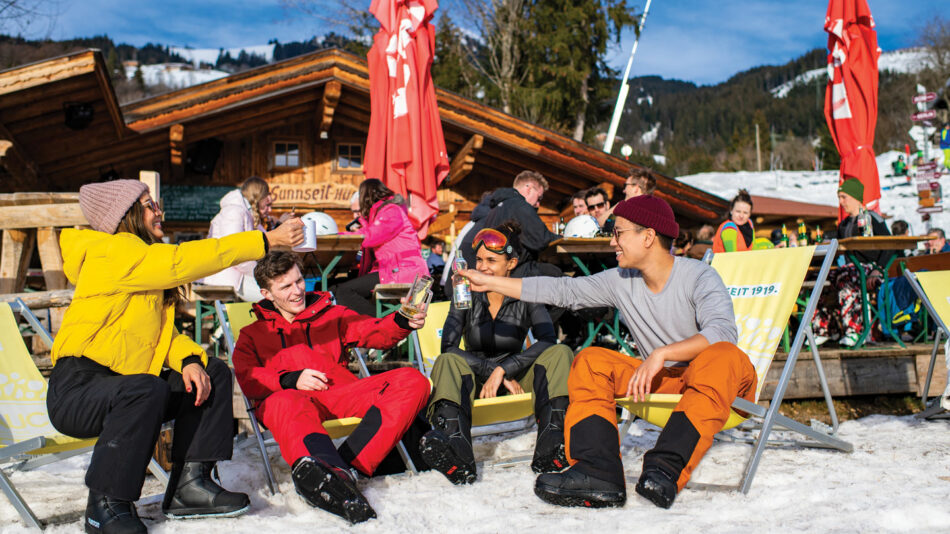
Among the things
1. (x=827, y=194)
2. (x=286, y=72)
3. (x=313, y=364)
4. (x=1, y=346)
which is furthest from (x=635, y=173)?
(x=827, y=194)

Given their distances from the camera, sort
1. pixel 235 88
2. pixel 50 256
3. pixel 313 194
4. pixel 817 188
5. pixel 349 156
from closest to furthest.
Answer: pixel 50 256
pixel 235 88
pixel 313 194
pixel 349 156
pixel 817 188

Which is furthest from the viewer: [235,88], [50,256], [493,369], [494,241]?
[235,88]

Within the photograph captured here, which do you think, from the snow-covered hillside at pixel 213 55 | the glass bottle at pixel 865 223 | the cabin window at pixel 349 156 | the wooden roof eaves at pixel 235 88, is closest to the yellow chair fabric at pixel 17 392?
the wooden roof eaves at pixel 235 88

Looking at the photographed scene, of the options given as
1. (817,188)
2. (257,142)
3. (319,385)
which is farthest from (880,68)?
(319,385)

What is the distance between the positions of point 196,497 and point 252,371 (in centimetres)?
74

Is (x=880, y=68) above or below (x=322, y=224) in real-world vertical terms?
above

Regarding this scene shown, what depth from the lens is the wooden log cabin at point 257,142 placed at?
7695 mm

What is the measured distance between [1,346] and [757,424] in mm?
4395

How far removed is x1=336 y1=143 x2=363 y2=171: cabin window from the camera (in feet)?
34.9

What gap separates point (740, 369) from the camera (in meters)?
2.91

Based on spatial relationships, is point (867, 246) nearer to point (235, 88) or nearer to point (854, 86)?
point (854, 86)

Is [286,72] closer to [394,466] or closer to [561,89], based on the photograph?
[394,466]

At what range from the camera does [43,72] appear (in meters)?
Answer: 6.77

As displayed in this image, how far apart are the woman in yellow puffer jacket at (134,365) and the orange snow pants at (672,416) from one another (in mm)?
1381
